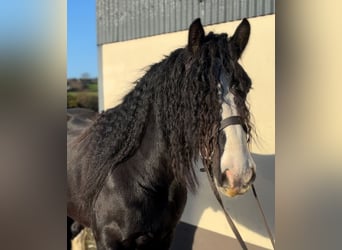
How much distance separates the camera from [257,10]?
4.32 ft

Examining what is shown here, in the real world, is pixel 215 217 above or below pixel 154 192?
below

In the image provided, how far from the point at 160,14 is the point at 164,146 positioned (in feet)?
2.00

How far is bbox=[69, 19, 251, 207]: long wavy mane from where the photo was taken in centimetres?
104

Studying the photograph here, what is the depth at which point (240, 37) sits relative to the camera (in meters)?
1.14

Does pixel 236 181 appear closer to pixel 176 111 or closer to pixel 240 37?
pixel 176 111

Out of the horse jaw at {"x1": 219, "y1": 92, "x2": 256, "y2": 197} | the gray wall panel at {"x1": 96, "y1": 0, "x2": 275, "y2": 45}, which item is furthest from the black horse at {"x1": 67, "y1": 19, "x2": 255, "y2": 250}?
the gray wall panel at {"x1": 96, "y1": 0, "x2": 275, "y2": 45}

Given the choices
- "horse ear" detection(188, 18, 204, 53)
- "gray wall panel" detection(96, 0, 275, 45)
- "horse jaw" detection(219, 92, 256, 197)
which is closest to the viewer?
"horse jaw" detection(219, 92, 256, 197)

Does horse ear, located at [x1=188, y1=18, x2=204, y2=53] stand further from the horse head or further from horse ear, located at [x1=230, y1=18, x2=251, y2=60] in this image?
horse ear, located at [x1=230, y1=18, x2=251, y2=60]

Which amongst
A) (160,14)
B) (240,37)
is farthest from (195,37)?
(160,14)

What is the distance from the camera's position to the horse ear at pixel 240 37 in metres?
1.12

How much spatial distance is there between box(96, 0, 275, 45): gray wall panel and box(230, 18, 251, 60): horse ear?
0.57 feet
